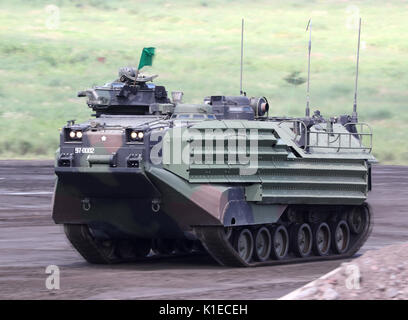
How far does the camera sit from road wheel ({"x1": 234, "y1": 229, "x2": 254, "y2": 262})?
20.3 metres

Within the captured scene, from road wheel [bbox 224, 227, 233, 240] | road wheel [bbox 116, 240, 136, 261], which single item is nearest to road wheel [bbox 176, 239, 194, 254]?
road wheel [bbox 116, 240, 136, 261]

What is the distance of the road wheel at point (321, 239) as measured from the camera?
2270cm

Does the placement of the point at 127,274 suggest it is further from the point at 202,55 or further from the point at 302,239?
the point at 202,55

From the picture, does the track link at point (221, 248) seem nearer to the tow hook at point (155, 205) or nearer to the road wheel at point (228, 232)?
the road wheel at point (228, 232)

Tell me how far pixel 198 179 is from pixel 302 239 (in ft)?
12.1

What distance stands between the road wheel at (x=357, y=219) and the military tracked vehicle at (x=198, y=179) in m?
0.79

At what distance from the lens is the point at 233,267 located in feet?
66.5

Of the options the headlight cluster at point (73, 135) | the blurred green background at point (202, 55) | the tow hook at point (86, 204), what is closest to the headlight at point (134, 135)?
the headlight cluster at point (73, 135)

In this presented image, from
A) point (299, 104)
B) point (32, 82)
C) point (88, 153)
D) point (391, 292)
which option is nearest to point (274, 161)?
point (88, 153)

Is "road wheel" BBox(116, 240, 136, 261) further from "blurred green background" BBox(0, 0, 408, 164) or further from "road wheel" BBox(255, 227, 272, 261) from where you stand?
"blurred green background" BBox(0, 0, 408, 164)

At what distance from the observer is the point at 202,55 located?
279ft

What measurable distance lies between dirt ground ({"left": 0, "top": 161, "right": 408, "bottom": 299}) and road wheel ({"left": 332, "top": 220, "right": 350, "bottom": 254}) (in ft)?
3.12
